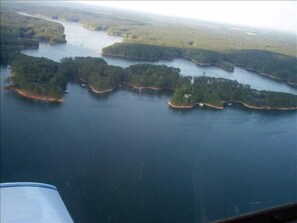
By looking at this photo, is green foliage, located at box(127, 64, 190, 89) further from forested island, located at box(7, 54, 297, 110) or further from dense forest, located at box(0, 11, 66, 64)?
dense forest, located at box(0, 11, 66, 64)

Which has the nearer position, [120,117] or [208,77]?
[208,77]

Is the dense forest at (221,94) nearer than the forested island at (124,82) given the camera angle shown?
Yes

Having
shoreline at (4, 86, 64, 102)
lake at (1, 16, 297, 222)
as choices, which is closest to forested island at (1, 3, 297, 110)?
shoreline at (4, 86, 64, 102)

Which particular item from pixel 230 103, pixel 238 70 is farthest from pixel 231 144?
pixel 238 70

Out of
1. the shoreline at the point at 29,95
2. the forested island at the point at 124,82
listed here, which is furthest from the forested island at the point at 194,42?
the shoreline at the point at 29,95

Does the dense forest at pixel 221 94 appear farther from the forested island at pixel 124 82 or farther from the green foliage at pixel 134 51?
the green foliage at pixel 134 51

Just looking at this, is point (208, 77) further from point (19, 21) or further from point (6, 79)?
point (19, 21)

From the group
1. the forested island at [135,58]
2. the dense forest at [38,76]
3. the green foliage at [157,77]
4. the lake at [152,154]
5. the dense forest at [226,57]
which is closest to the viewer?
the dense forest at [226,57]
